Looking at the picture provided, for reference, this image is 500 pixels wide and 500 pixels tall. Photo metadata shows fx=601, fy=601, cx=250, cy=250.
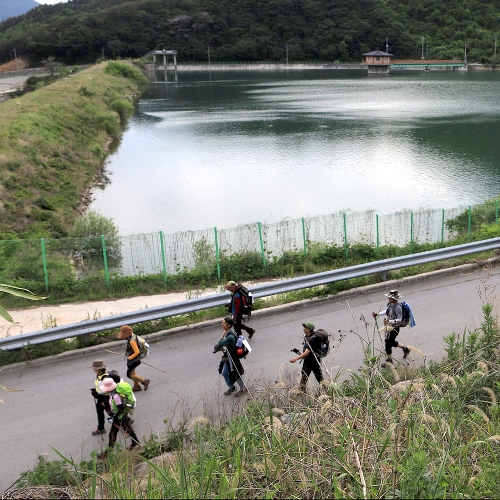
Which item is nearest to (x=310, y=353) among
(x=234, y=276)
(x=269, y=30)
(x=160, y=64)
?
(x=234, y=276)

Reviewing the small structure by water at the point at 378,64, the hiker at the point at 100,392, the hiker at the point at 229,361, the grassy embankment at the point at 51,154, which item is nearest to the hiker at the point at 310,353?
the hiker at the point at 229,361

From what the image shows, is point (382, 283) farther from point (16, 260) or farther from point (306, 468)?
point (306, 468)

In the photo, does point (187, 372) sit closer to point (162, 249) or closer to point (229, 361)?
point (229, 361)

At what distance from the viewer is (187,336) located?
11.5 meters

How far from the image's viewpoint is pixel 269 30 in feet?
478

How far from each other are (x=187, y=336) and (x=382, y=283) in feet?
15.8

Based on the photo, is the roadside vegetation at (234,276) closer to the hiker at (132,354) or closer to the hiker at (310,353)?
the hiker at (132,354)

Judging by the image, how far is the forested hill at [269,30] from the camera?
134 m

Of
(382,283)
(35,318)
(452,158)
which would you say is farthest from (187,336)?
(452,158)

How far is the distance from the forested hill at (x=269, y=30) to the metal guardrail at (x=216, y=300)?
407 feet

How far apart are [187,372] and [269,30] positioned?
147 metres

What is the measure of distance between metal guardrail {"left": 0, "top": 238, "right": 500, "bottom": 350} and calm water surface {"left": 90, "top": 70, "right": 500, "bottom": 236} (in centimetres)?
1166

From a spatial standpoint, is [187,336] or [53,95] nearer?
[187,336]

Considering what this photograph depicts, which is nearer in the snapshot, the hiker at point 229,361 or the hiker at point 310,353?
the hiker at point 310,353
